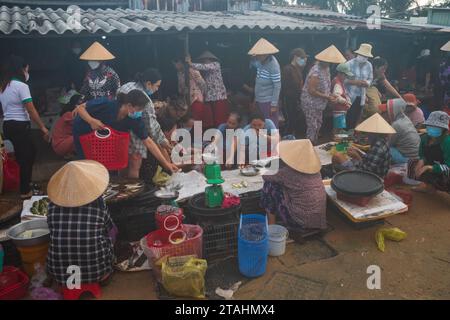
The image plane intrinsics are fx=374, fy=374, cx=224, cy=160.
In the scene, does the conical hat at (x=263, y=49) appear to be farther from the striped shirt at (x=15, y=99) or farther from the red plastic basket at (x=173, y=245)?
the red plastic basket at (x=173, y=245)

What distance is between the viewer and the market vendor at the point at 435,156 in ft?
18.1

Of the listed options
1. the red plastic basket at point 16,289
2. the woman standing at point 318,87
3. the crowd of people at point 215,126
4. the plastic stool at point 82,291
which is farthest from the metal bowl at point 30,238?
the woman standing at point 318,87

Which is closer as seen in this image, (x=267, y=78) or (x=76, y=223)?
(x=76, y=223)

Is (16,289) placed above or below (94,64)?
below

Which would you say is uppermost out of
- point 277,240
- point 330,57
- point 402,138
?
point 330,57

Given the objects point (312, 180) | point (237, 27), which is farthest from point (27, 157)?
point (237, 27)

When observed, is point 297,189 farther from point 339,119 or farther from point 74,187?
point 339,119

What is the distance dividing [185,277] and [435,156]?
4426 millimetres

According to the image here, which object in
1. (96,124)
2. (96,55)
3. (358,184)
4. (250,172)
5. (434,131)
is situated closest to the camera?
(96,124)

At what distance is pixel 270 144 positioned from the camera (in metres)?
6.26

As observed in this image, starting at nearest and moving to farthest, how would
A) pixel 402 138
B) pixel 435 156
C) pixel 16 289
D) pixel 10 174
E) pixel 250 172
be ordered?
pixel 16 289 → pixel 250 172 → pixel 435 156 → pixel 10 174 → pixel 402 138

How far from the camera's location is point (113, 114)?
4773mm

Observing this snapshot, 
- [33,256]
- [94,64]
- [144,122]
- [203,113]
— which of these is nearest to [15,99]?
[94,64]
